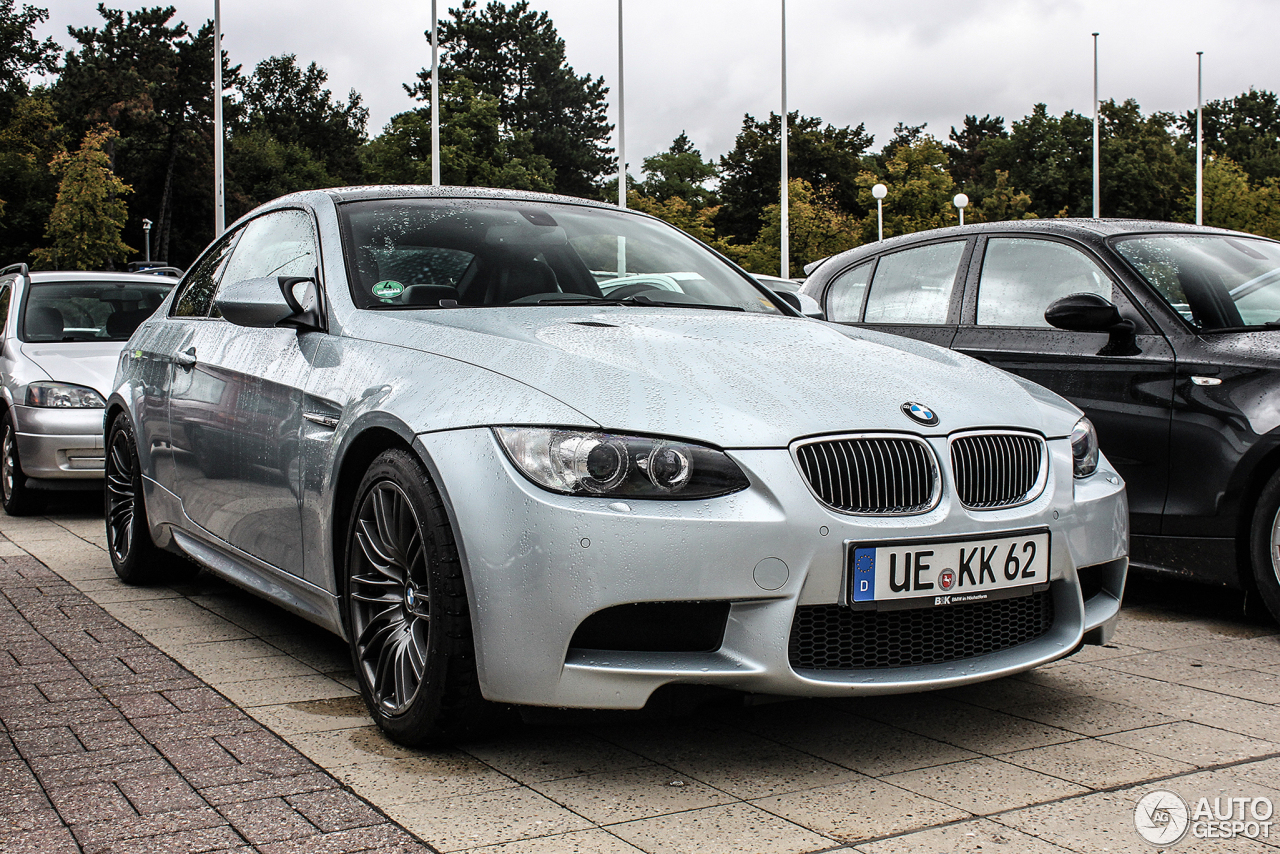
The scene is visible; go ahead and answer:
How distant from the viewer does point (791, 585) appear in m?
2.82

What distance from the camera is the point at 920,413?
10.2ft

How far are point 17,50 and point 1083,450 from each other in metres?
76.3

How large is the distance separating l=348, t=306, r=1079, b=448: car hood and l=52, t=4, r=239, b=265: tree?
208 ft

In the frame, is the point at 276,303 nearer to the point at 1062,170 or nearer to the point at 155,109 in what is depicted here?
the point at 155,109

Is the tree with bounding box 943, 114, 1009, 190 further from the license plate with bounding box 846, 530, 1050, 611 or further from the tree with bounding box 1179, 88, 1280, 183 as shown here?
the license plate with bounding box 846, 530, 1050, 611

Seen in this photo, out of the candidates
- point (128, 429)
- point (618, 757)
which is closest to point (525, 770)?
point (618, 757)

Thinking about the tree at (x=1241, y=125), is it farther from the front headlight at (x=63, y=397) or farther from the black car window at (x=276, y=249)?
the black car window at (x=276, y=249)

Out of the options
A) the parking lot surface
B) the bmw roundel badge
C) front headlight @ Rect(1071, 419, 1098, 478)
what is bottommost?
the parking lot surface

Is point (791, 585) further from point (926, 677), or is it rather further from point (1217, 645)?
point (1217, 645)

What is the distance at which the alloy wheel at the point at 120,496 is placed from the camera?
560 cm

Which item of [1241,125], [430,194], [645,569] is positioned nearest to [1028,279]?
[430,194]

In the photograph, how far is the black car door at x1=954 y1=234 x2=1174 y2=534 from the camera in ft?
16.1

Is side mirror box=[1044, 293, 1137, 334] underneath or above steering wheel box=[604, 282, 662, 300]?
underneath

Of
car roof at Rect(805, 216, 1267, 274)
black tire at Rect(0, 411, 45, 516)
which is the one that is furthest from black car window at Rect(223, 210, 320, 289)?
black tire at Rect(0, 411, 45, 516)
